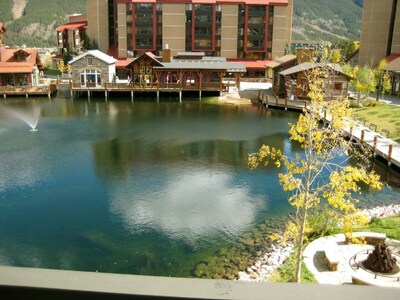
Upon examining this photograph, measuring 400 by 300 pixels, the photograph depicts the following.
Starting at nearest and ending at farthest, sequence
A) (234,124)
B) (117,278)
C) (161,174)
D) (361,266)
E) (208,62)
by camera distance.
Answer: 1. (117,278)
2. (361,266)
3. (161,174)
4. (234,124)
5. (208,62)

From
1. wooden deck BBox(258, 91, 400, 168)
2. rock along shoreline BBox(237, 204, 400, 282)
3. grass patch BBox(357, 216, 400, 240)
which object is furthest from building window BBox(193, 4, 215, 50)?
rock along shoreline BBox(237, 204, 400, 282)

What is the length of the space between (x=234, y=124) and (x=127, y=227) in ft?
86.8

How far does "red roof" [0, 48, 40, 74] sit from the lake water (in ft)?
56.9

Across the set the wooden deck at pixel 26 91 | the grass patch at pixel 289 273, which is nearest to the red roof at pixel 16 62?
the wooden deck at pixel 26 91

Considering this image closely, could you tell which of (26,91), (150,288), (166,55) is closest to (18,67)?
(26,91)

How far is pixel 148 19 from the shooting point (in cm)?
7762

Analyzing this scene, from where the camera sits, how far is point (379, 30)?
7388 cm

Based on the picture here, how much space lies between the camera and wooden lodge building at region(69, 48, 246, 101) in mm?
62750

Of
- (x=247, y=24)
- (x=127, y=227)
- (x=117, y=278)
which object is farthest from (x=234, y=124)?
(x=117, y=278)

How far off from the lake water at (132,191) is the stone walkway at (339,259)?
13.3ft

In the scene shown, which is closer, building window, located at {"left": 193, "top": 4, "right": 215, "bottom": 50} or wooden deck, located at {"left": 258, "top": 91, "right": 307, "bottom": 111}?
wooden deck, located at {"left": 258, "top": 91, "right": 307, "bottom": 111}

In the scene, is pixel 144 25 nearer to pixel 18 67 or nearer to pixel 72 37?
pixel 72 37

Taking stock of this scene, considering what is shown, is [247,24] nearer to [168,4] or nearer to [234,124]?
[168,4]

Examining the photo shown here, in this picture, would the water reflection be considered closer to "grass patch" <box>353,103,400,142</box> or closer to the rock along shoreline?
the rock along shoreline
